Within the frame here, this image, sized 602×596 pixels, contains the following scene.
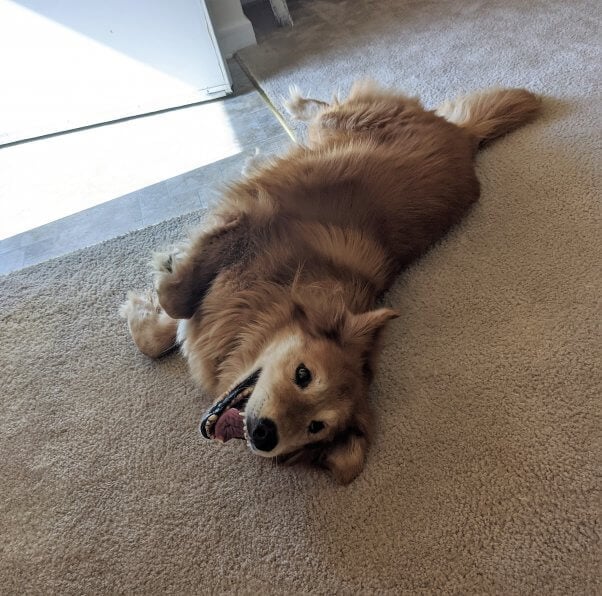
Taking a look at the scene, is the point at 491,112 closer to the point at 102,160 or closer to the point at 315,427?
the point at 315,427

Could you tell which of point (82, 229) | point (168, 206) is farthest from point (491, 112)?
point (82, 229)

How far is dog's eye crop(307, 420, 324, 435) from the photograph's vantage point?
3.77 feet

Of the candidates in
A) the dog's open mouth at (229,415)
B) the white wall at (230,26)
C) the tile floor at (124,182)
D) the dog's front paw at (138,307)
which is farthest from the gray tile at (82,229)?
the white wall at (230,26)

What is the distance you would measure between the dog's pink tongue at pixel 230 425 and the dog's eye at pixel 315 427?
0.17 meters

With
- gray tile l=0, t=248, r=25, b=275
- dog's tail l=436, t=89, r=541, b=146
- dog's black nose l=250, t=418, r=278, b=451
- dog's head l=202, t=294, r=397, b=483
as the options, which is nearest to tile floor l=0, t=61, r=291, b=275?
gray tile l=0, t=248, r=25, b=275

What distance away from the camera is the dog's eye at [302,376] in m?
1.15

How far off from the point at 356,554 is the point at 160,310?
0.91 meters

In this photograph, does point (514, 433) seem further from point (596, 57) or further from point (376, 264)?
point (596, 57)

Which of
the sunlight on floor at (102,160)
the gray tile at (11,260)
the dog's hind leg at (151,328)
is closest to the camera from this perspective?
the dog's hind leg at (151,328)

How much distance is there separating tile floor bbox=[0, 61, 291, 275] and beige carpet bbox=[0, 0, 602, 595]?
17 cm

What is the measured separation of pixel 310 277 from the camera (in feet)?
4.42

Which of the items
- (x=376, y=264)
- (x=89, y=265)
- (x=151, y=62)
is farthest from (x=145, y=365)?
(x=151, y=62)

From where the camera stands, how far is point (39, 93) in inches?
93.7

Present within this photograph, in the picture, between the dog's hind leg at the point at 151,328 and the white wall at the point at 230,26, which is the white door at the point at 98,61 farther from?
the dog's hind leg at the point at 151,328
